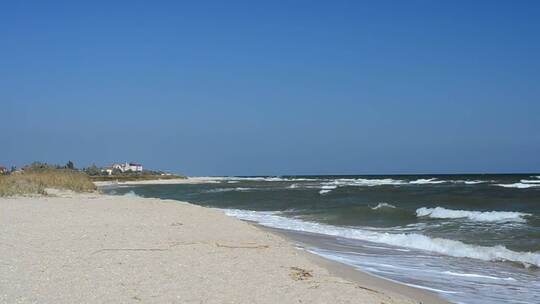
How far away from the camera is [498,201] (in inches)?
1232

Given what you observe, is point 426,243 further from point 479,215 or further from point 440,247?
point 479,215

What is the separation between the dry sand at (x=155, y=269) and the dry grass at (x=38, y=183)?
38.6 ft

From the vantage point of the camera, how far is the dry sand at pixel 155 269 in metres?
6.25

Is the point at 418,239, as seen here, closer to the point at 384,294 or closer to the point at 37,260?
the point at 384,294

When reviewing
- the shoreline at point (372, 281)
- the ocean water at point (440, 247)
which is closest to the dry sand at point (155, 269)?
the shoreline at point (372, 281)

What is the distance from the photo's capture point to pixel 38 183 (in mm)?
26438

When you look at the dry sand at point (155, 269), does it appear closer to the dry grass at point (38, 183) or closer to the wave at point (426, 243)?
the wave at point (426, 243)

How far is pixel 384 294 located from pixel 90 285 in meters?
3.75

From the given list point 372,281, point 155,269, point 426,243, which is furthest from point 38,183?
point 372,281

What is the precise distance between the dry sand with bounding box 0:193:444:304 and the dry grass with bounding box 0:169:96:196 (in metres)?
11.8

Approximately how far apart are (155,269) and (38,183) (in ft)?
68.6

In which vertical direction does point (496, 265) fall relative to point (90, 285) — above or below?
below

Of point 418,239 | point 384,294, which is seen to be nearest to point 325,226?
point 418,239

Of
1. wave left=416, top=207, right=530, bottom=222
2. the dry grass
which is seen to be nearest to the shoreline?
wave left=416, top=207, right=530, bottom=222
